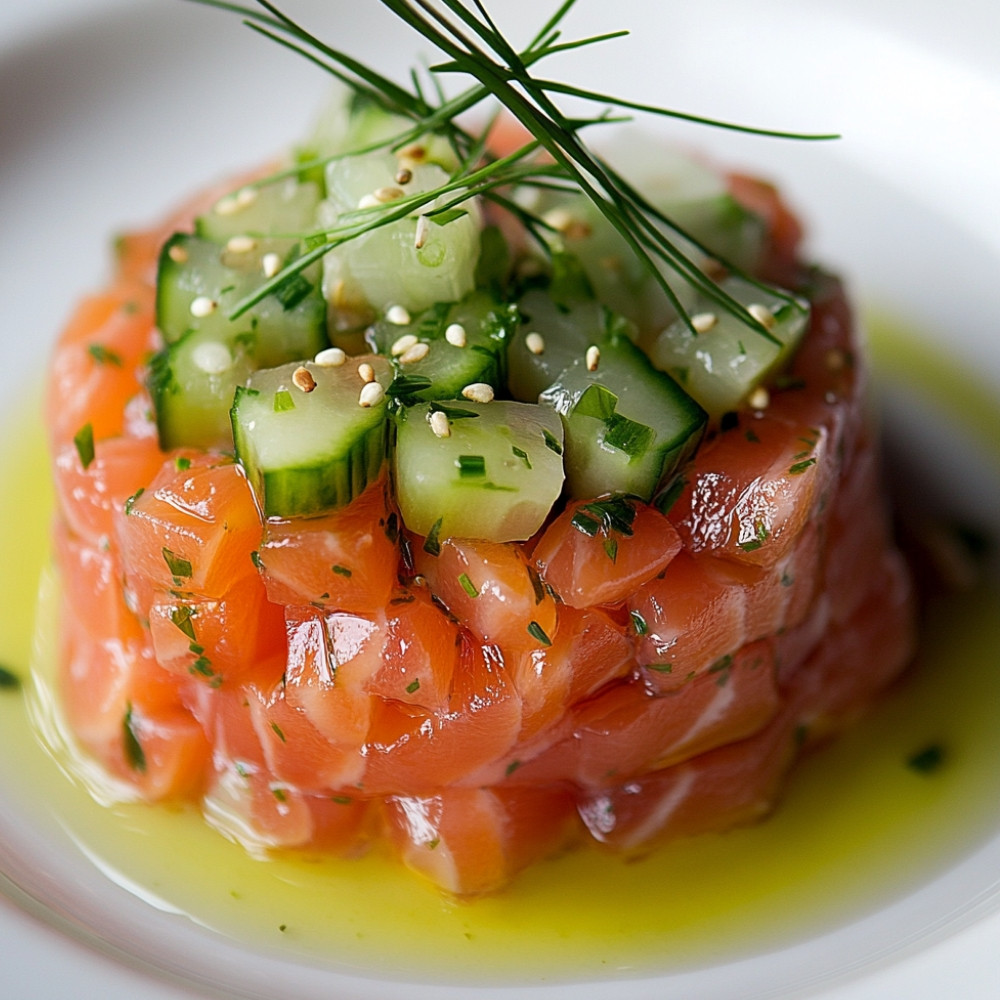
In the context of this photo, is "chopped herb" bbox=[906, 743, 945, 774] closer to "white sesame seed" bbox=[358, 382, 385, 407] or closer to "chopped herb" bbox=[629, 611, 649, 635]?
"chopped herb" bbox=[629, 611, 649, 635]

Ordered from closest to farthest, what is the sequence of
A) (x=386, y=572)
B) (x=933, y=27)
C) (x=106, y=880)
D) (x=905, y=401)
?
(x=386, y=572) < (x=106, y=880) < (x=905, y=401) < (x=933, y=27)

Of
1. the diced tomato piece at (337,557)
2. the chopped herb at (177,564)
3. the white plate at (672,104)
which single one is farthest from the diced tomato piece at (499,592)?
the white plate at (672,104)

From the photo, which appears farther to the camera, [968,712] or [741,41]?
[741,41]

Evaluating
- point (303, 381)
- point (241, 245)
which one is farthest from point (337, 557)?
point (241, 245)

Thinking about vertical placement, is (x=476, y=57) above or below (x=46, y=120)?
above

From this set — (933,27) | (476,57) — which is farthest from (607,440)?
(933,27)

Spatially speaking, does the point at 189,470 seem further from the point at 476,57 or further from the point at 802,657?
the point at 802,657

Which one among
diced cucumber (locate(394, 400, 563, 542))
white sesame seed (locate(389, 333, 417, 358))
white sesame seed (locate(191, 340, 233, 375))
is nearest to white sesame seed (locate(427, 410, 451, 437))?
diced cucumber (locate(394, 400, 563, 542))
